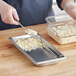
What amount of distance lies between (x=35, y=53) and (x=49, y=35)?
0.79 ft

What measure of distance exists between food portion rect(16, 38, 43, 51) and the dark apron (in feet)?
1.08

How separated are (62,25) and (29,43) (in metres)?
0.29

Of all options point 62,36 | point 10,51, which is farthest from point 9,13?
point 62,36

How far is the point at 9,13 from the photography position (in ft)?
3.99

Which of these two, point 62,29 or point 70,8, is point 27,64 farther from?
point 70,8

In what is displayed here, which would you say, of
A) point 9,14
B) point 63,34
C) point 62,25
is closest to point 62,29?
point 63,34

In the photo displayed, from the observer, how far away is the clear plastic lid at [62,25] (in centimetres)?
129

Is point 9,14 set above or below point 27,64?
above

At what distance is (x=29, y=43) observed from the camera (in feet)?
4.03

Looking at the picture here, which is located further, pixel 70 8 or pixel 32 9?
pixel 32 9

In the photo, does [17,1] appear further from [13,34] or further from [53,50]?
[53,50]

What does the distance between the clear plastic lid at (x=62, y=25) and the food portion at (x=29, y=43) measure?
0.12m

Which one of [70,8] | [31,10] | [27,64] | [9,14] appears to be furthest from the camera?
[31,10]

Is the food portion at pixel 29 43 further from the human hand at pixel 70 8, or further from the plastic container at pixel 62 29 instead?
the human hand at pixel 70 8
